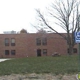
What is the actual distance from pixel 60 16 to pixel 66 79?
143 feet

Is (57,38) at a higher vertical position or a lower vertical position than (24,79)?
higher

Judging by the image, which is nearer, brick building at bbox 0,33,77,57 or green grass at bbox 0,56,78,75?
green grass at bbox 0,56,78,75

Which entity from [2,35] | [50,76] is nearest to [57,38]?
[2,35]

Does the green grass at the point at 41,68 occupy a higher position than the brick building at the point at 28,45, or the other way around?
the brick building at the point at 28,45

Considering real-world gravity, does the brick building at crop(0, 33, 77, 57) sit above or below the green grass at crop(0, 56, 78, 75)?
above

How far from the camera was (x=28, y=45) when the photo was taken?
7188cm

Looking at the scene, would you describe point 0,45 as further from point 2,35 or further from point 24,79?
point 24,79

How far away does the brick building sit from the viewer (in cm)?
7175

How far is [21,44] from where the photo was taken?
7219cm

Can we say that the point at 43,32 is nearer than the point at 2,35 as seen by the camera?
Yes

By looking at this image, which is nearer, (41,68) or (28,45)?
(41,68)

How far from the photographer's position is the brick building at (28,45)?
71.8 meters

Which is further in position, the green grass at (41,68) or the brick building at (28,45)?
the brick building at (28,45)

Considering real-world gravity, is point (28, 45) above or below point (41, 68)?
above
